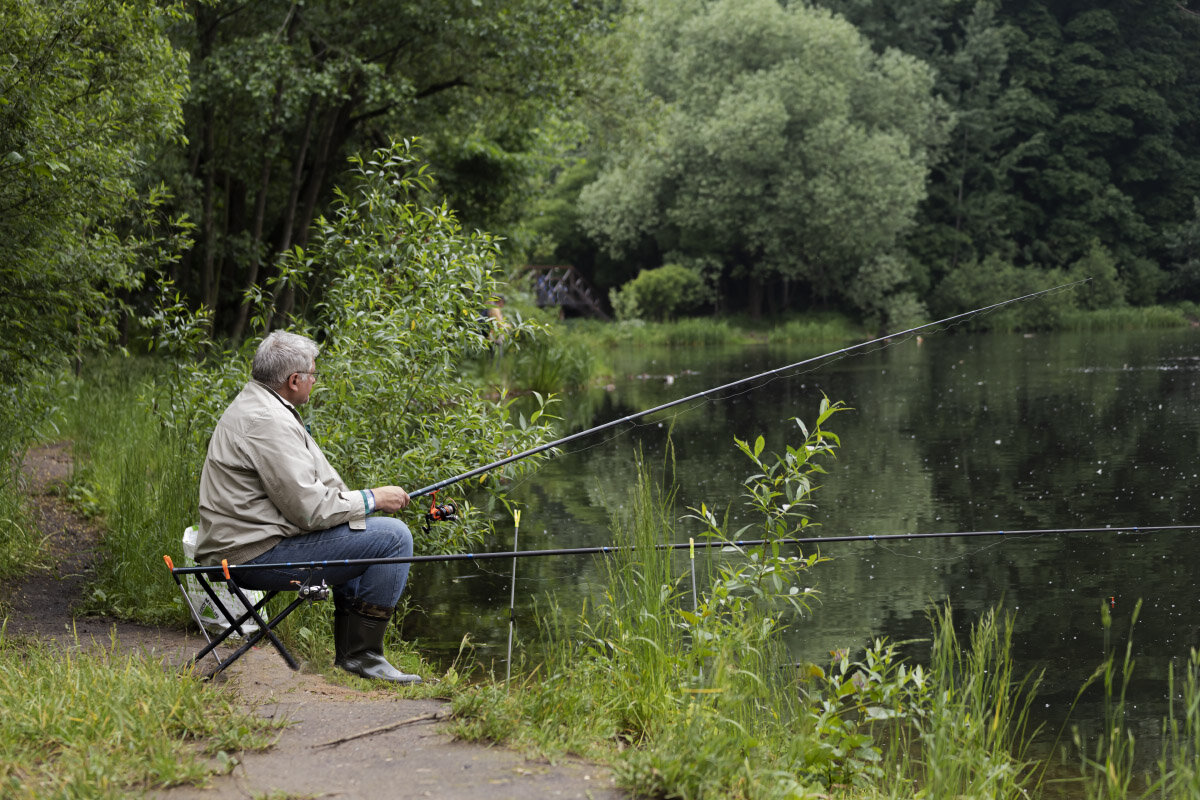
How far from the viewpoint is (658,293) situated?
1518 inches

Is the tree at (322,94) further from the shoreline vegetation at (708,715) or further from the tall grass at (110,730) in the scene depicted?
the tall grass at (110,730)

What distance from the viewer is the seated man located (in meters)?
4.09

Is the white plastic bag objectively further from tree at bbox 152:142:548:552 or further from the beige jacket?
tree at bbox 152:142:548:552

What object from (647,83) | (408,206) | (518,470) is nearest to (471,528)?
(518,470)

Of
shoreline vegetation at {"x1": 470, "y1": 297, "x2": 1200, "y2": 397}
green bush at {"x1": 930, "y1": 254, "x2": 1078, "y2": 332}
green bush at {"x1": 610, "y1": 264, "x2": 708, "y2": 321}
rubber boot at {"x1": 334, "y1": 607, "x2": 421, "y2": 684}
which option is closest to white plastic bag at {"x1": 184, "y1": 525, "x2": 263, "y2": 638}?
rubber boot at {"x1": 334, "y1": 607, "x2": 421, "y2": 684}

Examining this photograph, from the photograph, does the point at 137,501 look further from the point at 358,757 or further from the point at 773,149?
the point at 773,149

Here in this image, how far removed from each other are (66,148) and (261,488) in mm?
2130

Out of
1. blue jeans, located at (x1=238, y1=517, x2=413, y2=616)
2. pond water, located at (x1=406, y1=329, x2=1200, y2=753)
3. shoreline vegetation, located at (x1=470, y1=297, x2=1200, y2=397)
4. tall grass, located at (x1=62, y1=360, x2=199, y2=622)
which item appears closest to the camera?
blue jeans, located at (x1=238, y1=517, x2=413, y2=616)

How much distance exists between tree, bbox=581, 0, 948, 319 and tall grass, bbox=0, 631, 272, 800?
31893 millimetres

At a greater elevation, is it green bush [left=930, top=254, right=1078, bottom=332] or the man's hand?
the man's hand

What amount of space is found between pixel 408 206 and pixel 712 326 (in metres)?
29.9

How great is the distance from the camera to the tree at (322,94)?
12.4 meters

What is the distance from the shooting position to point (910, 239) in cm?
4384

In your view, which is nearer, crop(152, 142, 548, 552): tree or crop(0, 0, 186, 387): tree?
crop(0, 0, 186, 387): tree
